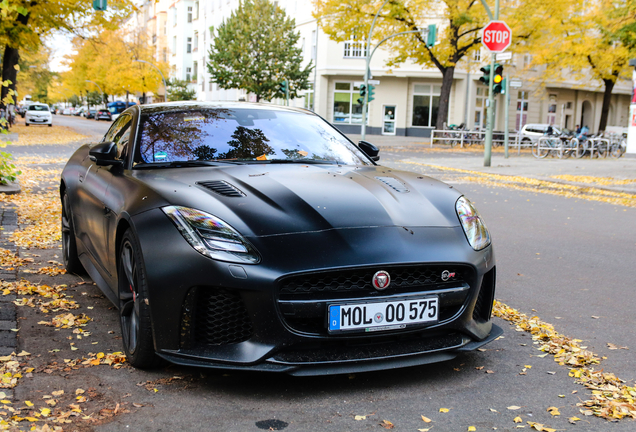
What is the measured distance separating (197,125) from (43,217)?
16.7ft

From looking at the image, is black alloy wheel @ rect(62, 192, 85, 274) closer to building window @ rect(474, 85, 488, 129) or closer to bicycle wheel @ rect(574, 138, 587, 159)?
bicycle wheel @ rect(574, 138, 587, 159)

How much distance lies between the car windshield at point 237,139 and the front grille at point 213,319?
4.23 feet

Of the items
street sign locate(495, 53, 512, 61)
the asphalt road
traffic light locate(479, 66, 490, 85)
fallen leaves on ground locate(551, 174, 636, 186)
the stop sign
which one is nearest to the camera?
the asphalt road

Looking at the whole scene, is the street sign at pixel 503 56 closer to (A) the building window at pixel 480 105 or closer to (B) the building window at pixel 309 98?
(A) the building window at pixel 480 105

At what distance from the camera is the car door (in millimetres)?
4246

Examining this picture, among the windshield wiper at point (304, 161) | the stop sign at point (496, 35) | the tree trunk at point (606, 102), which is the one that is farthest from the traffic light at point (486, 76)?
the windshield wiper at point (304, 161)

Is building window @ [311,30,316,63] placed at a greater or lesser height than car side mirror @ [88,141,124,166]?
greater

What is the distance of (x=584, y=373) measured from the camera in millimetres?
3547

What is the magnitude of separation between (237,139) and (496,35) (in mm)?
18746

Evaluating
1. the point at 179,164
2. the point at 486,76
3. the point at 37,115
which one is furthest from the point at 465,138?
the point at 179,164

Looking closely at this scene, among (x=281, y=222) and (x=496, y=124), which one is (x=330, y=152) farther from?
(x=496, y=124)

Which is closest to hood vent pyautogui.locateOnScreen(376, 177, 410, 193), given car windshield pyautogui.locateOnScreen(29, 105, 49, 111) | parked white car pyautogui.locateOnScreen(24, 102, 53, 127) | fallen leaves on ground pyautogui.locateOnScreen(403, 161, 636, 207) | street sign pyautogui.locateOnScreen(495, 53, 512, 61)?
fallen leaves on ground pyautogui.locateOnScreen(403, 161, 636, 207)

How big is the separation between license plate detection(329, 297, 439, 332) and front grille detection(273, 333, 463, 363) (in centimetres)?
12

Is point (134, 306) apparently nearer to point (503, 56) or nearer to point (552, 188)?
point (552, 188)
